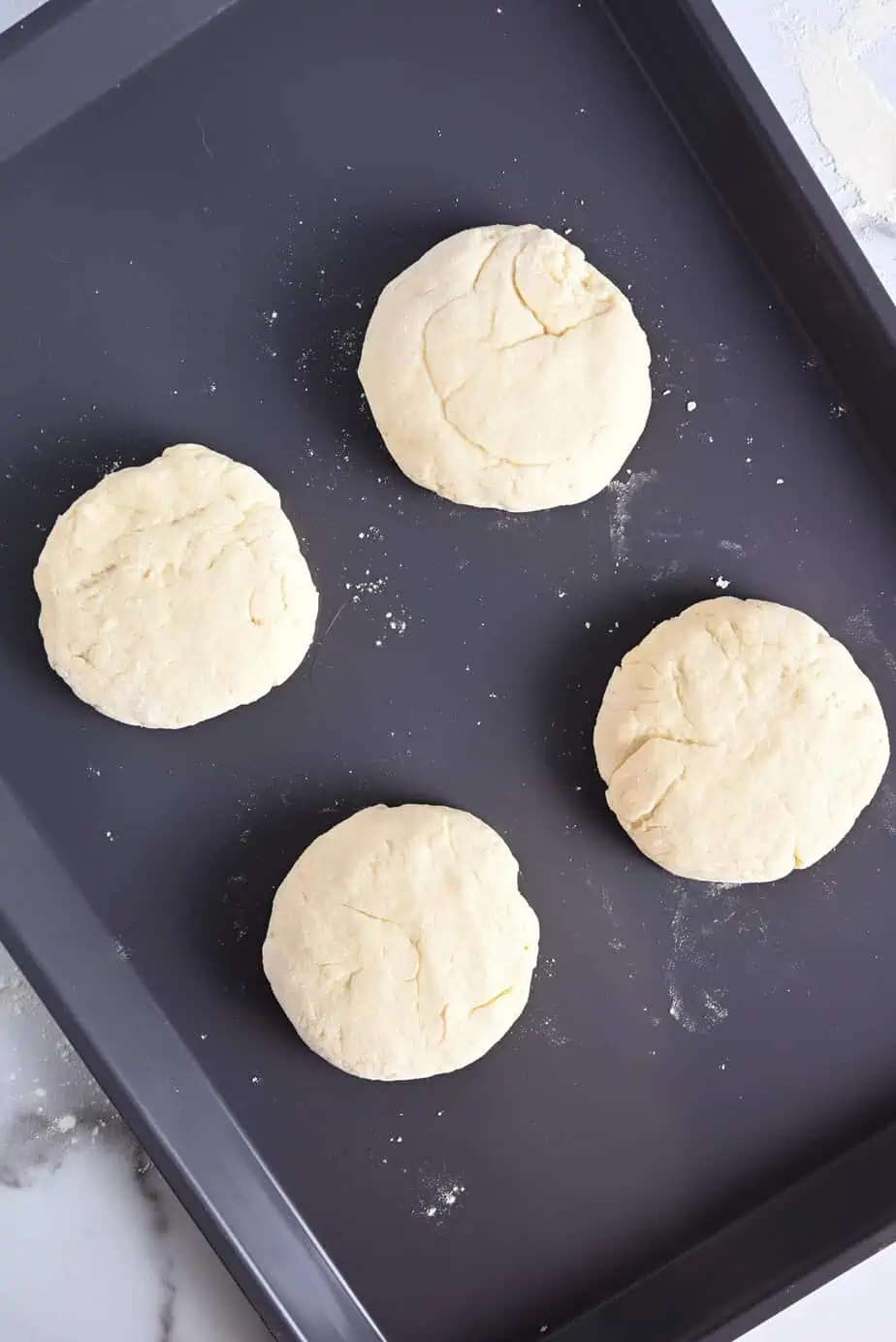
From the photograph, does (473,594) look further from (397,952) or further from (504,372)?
(397,952)

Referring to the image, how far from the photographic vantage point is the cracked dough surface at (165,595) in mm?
1461

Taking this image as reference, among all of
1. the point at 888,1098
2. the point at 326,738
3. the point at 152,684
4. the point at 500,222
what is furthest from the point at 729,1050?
the point at 500,222

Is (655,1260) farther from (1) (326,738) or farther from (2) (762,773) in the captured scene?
(1) (326,738)

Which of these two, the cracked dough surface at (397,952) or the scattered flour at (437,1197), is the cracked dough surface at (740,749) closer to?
the cracked dough surface at (397,952)

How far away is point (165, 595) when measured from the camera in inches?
57.9

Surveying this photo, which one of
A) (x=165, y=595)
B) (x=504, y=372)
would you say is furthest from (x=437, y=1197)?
(x=504, y=372)

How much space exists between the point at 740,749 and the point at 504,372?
56 cm

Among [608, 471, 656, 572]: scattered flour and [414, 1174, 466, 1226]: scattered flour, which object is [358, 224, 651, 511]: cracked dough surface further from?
[414, 1174, 466, 1226]: scattered flour

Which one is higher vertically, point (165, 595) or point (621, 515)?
point (165, 595)

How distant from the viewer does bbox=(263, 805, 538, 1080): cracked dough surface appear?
4.79 feet

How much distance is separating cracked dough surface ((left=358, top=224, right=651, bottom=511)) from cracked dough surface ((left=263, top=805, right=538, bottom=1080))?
17.9 inches

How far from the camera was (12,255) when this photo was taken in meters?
1.54

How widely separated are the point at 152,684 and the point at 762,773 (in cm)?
77

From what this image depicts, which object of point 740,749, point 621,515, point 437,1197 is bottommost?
point 437,1197
